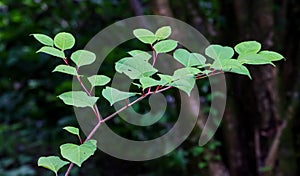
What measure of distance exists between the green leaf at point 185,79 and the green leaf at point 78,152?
0.12m

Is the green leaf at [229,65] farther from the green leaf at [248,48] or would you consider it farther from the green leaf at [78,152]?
the green leaf at [78,152]

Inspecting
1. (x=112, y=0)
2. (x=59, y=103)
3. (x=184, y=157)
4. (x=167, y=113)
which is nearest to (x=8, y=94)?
(x=59, y=103)

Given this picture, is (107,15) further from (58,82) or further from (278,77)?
(278,77)

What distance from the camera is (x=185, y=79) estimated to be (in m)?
0.51

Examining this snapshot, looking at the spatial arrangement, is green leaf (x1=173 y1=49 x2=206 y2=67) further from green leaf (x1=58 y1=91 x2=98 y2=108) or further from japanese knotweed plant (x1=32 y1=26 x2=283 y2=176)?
green leaf (x1=58 y1=91 x2=98 y2=108)

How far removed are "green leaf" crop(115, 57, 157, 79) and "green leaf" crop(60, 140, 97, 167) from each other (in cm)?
10

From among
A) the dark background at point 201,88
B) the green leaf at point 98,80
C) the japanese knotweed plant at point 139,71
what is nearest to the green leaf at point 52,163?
the japanese knotweed plant at point 139,71

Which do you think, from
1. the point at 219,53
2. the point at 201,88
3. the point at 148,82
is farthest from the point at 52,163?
the point at 201,88

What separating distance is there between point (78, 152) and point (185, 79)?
0.15 metres

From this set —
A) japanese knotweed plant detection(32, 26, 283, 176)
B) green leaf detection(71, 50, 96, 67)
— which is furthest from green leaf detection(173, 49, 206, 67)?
green leaf detection(71, 50, 96, 67)

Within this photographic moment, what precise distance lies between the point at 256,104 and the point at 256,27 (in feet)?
1.05

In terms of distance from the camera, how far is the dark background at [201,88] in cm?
172

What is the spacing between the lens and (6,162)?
231 cm

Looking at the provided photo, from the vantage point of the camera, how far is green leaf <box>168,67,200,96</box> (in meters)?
0.50
